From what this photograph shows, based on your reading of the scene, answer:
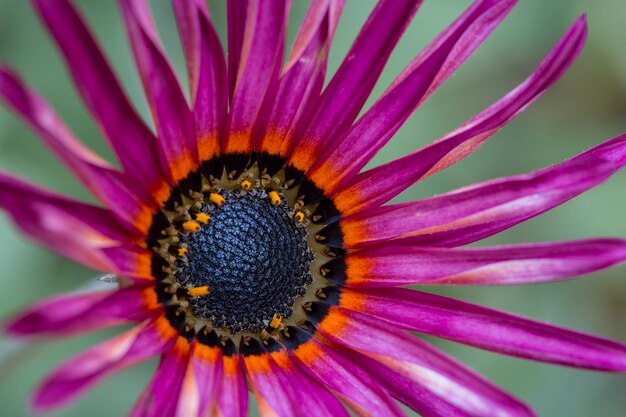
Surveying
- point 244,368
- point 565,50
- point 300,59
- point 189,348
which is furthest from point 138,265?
point 565,50

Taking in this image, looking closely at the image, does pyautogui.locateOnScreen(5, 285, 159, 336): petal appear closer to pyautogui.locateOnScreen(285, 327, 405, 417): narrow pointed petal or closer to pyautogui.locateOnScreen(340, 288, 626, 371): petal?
pyautogui.locateOnScreen(285, 327, 405, 417): narrow pointed petal

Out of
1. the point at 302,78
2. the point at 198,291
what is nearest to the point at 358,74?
the point at 302,78

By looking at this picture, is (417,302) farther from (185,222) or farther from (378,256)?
(185,222)

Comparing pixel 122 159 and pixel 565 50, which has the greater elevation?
pixel 565 50

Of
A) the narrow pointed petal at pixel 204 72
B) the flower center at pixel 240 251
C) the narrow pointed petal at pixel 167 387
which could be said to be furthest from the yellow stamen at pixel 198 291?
the narrow pointed petal at pixel 204 72

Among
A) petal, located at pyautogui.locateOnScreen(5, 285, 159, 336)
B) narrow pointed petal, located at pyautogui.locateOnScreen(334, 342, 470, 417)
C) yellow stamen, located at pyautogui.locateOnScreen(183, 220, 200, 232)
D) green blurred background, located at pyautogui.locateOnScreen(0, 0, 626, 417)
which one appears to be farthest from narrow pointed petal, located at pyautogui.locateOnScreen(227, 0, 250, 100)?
green blurred background, located at pyautogui.locateOnScreen(0, 0, 626, 417)

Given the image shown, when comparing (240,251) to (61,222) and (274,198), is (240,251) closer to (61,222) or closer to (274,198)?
(274,198)
